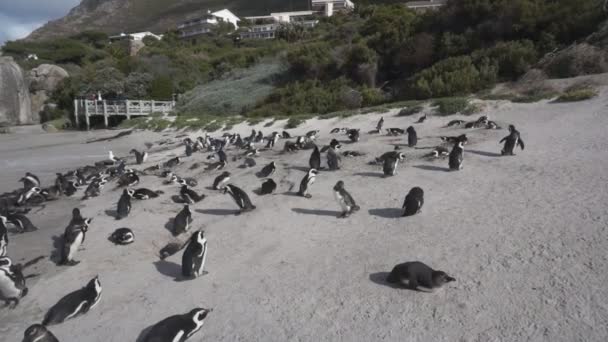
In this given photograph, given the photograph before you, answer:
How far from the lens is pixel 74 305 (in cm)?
434

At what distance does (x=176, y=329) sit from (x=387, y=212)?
150 inches

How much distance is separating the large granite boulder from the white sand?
3337 cm

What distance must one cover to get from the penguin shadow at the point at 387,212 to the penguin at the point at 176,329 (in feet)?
11.1

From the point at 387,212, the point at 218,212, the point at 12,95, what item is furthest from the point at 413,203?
the point at 12,95

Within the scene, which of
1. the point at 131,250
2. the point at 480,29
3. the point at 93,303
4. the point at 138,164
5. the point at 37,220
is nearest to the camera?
the point at 93,303

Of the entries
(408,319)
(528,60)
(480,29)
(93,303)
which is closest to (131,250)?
(93,303)

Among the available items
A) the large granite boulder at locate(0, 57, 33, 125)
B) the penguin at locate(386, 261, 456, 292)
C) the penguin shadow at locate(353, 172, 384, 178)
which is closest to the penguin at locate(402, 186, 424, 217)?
the penguin at locate(386, 261, 456, 292)

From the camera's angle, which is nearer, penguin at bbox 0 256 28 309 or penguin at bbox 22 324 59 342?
penguin at bbox 22 324 59 342

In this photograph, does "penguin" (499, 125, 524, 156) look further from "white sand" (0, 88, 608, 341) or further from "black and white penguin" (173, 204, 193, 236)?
"black and white penguin" (173, 204, 193, 236)

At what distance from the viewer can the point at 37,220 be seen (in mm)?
8430

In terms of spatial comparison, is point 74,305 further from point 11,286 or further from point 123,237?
point 123,237

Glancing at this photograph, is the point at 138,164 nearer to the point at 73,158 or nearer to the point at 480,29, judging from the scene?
the point at 73,158

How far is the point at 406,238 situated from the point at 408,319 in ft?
5.70

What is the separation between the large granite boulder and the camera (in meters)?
34.4
